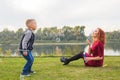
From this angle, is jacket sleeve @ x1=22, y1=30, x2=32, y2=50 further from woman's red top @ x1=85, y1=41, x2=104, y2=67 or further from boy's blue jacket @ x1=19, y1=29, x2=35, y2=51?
woman's red top @ x1=85, y1=41, x2=104, y2=67

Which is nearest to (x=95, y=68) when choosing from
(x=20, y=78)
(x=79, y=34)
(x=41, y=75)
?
(x=41, y=75)

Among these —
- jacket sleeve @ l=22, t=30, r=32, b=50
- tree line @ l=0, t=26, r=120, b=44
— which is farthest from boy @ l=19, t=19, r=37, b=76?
tree line @ l=0, t=26, r=120, b=44

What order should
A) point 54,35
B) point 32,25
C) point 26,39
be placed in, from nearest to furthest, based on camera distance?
point 26,39 < point 32,25 < point 54,35

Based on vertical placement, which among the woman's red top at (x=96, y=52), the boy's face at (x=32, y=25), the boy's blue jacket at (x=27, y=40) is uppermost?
the boy's face at (x=32, y=25)

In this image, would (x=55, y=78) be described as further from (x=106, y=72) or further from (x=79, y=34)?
(x=79, y=34)

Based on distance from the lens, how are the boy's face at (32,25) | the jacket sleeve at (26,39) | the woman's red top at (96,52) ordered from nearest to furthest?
the jacket sleeve at (26,39)
the boy's face at (32,25)
the woman's red top at (96,52)

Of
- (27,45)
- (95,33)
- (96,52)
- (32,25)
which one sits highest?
(32,25)

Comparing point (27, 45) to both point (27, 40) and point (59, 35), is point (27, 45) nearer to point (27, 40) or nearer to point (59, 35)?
point (27, 40)

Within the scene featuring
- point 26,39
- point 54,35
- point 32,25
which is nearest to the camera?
point 26,39

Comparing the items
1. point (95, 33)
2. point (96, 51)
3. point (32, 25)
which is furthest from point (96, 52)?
point (32, 25)

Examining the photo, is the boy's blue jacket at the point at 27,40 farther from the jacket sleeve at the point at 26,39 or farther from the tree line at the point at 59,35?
the tree line at the point at 59,35

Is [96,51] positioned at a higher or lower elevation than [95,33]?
lower

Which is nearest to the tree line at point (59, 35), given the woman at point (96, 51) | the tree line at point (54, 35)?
the tree line at point (54, 35)

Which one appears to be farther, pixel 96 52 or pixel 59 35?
pixel 59 35
